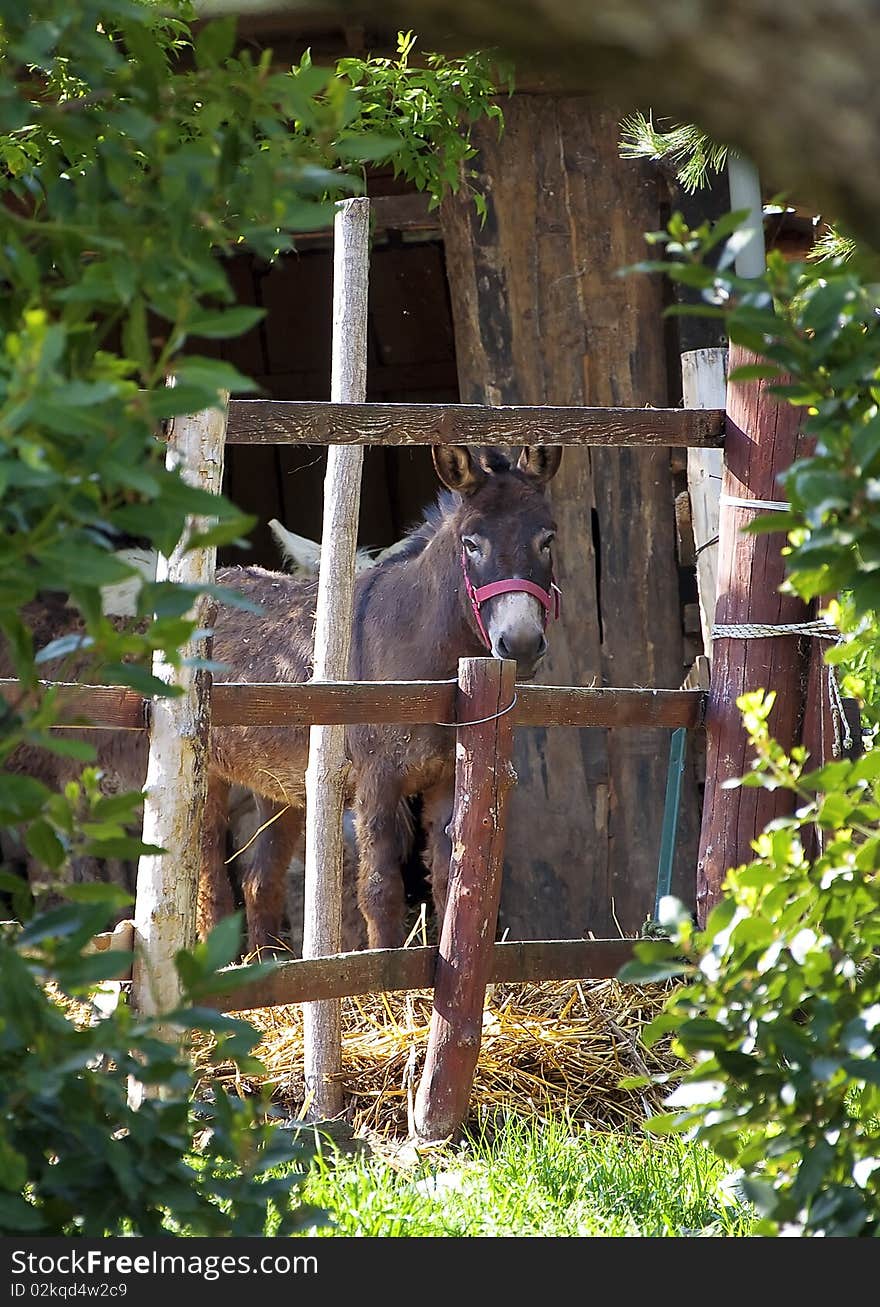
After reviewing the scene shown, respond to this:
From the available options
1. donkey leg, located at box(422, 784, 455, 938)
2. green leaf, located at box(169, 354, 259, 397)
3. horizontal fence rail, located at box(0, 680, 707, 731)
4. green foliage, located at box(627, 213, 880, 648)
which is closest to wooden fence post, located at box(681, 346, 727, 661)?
donkey leg, located at box(422, 784, 455, 938)

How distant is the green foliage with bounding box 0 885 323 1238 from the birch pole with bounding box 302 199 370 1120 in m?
2.24

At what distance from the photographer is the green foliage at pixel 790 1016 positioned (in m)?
1.49

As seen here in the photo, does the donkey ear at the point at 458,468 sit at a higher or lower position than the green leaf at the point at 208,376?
higher

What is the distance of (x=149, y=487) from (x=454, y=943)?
248 centimetres

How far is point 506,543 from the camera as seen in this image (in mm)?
4461

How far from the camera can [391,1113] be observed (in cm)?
371

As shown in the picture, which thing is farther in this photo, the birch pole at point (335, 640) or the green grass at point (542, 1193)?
the birch pole at point (335, 640)

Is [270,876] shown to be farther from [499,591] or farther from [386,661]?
[499,591]

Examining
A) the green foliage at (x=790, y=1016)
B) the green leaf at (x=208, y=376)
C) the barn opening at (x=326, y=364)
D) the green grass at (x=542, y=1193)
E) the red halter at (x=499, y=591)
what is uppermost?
the barn opening at (x=326, y=364)

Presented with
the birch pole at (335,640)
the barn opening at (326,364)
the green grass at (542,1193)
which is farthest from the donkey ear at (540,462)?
the barn opening at (326,364)

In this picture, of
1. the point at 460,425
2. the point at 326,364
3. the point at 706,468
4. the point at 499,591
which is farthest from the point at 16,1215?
the point at 326,364

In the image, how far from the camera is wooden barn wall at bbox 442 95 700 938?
5.67m

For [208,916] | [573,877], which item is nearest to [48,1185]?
[208,916]

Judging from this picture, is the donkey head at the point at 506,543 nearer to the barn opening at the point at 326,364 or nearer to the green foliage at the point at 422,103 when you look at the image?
the green foliage at the point at 422,103
